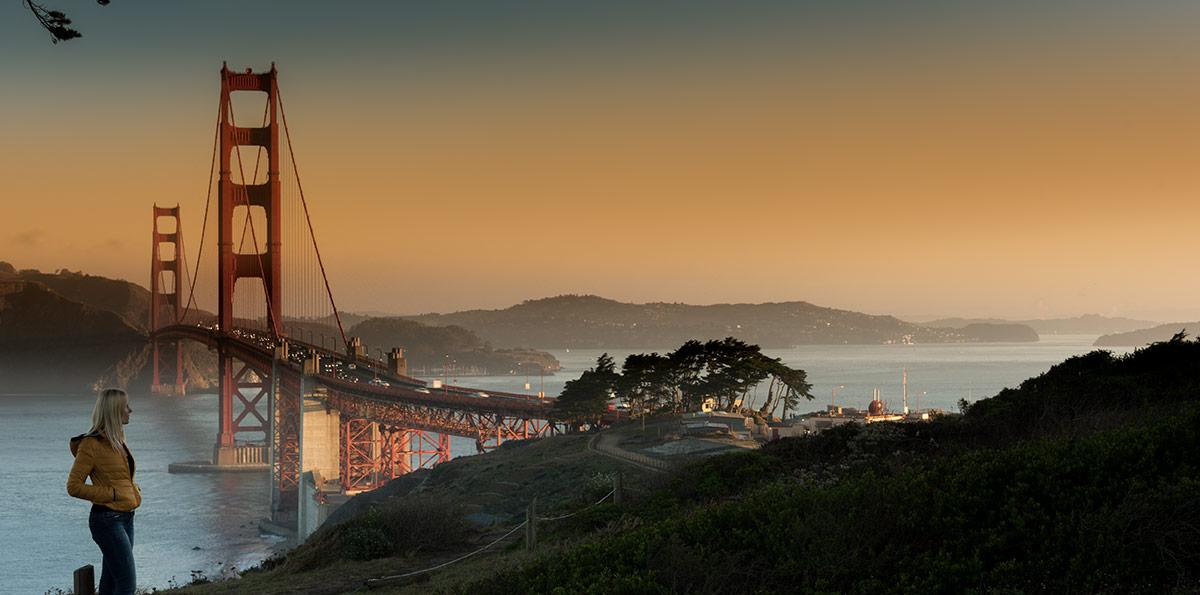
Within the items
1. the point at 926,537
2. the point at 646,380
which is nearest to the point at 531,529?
the point at 926,537

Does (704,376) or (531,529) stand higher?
(704,376)

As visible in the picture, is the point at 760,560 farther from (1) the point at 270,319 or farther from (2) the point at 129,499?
(1) the point at 270,319

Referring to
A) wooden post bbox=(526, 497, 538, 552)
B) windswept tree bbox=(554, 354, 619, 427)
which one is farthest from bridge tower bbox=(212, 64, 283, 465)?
wooden post bbox=(526, 497, 538, 552)

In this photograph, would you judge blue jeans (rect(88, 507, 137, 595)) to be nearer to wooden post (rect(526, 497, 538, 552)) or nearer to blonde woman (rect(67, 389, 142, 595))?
blonde woman (rect(67, 389, 142, 595))

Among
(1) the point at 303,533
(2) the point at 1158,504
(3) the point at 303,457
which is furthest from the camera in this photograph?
(3) the point at 303,457

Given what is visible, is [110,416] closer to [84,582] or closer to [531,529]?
[84,582]

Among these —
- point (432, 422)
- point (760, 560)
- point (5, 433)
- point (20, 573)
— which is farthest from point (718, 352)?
point (5, 433)
